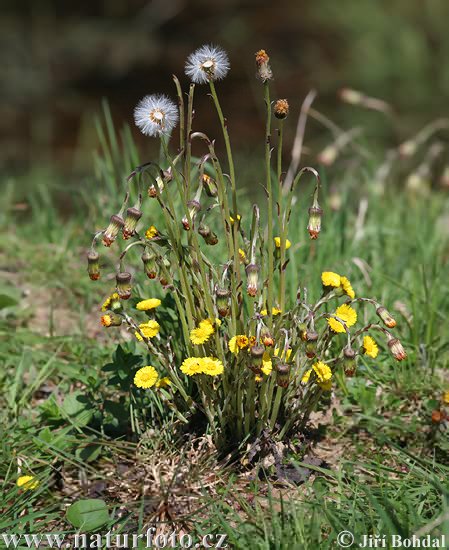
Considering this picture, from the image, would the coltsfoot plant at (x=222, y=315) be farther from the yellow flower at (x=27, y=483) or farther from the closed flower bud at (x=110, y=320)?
the yellow flower at (x=27, y=483)

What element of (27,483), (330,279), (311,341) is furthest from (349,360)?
(27,483)

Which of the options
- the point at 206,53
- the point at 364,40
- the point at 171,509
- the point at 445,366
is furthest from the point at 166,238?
the point at 364,40

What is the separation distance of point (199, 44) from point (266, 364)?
7.33 metres

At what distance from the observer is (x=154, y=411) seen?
6.84 ft

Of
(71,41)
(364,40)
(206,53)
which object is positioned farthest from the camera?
(71,41)

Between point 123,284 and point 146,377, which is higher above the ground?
point 123,284

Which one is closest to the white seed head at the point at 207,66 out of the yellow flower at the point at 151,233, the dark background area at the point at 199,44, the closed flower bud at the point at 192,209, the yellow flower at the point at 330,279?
the closed flower bud at the point at 192,209

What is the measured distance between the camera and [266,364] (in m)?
1.81

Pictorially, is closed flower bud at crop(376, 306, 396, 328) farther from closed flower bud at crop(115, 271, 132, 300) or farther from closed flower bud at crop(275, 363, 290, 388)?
closed flower bud at crop(115, 271, 132, 300)

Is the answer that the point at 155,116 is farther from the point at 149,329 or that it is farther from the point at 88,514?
the point at 88,514

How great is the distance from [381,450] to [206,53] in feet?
3.50

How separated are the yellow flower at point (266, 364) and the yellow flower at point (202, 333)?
133mm

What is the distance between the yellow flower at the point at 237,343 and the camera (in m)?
1.80

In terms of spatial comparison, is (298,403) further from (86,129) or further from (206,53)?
(86,129)
